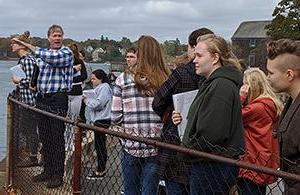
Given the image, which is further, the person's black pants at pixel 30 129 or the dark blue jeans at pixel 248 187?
the person's black pants at pixel 30 129

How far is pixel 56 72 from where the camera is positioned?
5.94 m

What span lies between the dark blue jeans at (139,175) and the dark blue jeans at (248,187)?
73 cm

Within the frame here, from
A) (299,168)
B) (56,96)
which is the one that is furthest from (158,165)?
(56,96)

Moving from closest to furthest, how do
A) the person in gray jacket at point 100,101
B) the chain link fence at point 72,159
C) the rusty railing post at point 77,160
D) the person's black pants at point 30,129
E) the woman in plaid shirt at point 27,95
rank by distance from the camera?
1. the chain link fence at point 72,159
2. the rusty railing post at point 77,160
3. the person's black pants at point 30,129
4. the woman in plaid shirt at point 27,95
5. the person in gray jacket at point 100,101

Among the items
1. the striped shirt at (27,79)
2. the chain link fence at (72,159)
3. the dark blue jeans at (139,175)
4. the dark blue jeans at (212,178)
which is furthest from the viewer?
the striped shirt at (27,79)

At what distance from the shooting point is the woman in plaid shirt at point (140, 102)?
4.79 meters

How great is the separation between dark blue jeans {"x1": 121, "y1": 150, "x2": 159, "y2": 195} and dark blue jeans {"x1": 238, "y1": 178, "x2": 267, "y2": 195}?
73cm

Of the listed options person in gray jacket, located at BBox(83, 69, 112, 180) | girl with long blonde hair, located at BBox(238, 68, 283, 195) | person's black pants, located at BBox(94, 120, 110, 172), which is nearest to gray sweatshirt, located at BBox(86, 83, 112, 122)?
person in gray jacket, located at BBox(83, 69, 112, 180)

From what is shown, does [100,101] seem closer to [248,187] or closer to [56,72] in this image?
[56,72]

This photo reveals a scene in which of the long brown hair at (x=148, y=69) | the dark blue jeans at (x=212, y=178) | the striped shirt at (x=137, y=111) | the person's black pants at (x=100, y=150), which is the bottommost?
the person's black pants at (x=100, y=150)

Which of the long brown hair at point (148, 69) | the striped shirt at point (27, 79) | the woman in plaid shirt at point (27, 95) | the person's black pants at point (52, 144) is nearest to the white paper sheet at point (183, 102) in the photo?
the long brown hair at point (148, 69)

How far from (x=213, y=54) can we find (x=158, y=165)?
102cm

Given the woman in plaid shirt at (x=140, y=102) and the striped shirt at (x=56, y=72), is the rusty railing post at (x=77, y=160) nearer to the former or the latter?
the woman in plaid shirt at (x=140, y=102)

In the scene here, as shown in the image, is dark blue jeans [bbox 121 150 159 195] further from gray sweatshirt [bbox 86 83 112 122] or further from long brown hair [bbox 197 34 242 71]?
gray sweatshirt [bbox 86 83 112 122]
